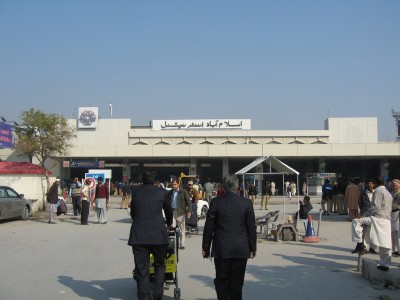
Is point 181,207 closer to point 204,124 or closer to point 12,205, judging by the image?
point 12,205

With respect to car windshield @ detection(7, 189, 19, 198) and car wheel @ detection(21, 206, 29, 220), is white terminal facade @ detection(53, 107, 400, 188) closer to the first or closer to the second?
car wheel @ detection(21, 206, 29, 220)

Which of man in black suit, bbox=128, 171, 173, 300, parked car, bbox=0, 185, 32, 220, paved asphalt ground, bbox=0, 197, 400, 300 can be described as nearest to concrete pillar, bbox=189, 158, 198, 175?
parked car, bbox=0, 185, 32, 220

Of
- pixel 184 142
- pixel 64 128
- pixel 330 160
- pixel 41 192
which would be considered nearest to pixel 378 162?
A: pixel 330 160

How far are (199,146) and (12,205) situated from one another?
35.4 metres

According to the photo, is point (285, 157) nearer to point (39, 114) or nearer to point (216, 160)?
point (216, 160)

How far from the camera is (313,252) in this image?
36.6ft

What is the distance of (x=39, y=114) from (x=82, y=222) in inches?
455

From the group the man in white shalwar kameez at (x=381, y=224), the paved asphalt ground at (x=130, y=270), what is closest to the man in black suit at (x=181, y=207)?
the paved asphalt ground at (x=130, y=270)

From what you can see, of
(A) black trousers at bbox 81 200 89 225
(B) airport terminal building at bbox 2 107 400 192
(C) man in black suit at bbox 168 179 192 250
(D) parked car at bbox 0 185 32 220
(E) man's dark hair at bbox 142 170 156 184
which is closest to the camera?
(E) man's dark hair at bbox 142 170 156 184

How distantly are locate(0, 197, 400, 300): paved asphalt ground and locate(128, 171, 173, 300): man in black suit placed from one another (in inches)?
35.1

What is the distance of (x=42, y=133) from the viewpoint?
27984 millimetres

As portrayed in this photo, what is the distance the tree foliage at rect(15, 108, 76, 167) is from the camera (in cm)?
2688

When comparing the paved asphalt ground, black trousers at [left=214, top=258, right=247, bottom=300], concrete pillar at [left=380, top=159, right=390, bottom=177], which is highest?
concrete pillar at [left=380, top=159, right=390, bottom=177]

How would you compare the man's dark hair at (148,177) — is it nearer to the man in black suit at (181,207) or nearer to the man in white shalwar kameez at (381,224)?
the man in white shalwar kameez at (381,224)
